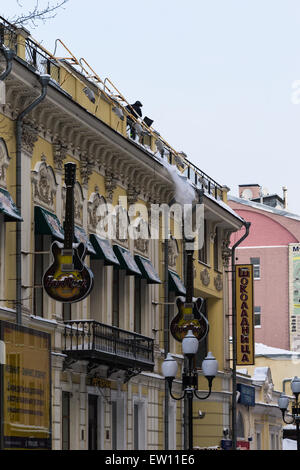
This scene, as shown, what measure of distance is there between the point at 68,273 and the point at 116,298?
8225mm

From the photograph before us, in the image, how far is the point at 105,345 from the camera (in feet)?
107

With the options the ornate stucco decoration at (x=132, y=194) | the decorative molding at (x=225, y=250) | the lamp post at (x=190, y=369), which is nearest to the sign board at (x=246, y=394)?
the decorative molding at (x=225, y=250)

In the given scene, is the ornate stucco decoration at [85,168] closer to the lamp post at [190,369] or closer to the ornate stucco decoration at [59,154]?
the ornate stucco decoration at [59,154]

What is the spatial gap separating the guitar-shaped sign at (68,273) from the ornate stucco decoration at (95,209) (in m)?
4.59

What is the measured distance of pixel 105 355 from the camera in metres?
32.2

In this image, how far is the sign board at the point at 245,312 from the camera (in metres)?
48.7

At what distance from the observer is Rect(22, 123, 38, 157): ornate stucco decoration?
29.8 metres

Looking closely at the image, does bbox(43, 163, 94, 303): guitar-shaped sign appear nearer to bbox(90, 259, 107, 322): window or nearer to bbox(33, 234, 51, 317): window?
bbox(33, 234, 51, 317): window

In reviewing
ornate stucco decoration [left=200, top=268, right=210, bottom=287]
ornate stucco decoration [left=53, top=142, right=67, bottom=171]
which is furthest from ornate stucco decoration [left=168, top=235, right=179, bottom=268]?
ornate stucco decoration [left=53, top=142, right=67, bottom=171]

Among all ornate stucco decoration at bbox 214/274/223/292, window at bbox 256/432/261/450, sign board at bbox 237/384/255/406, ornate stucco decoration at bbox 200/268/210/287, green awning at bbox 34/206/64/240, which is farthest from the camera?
window at bbox 256/432/261/450

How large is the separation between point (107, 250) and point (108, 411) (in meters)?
4.42

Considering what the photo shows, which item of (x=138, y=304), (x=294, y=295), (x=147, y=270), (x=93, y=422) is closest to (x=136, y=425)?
(x=138, y=304)

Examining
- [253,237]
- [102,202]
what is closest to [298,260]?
[253,237]

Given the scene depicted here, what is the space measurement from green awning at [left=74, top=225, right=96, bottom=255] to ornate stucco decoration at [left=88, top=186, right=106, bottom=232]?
3.55 feet
